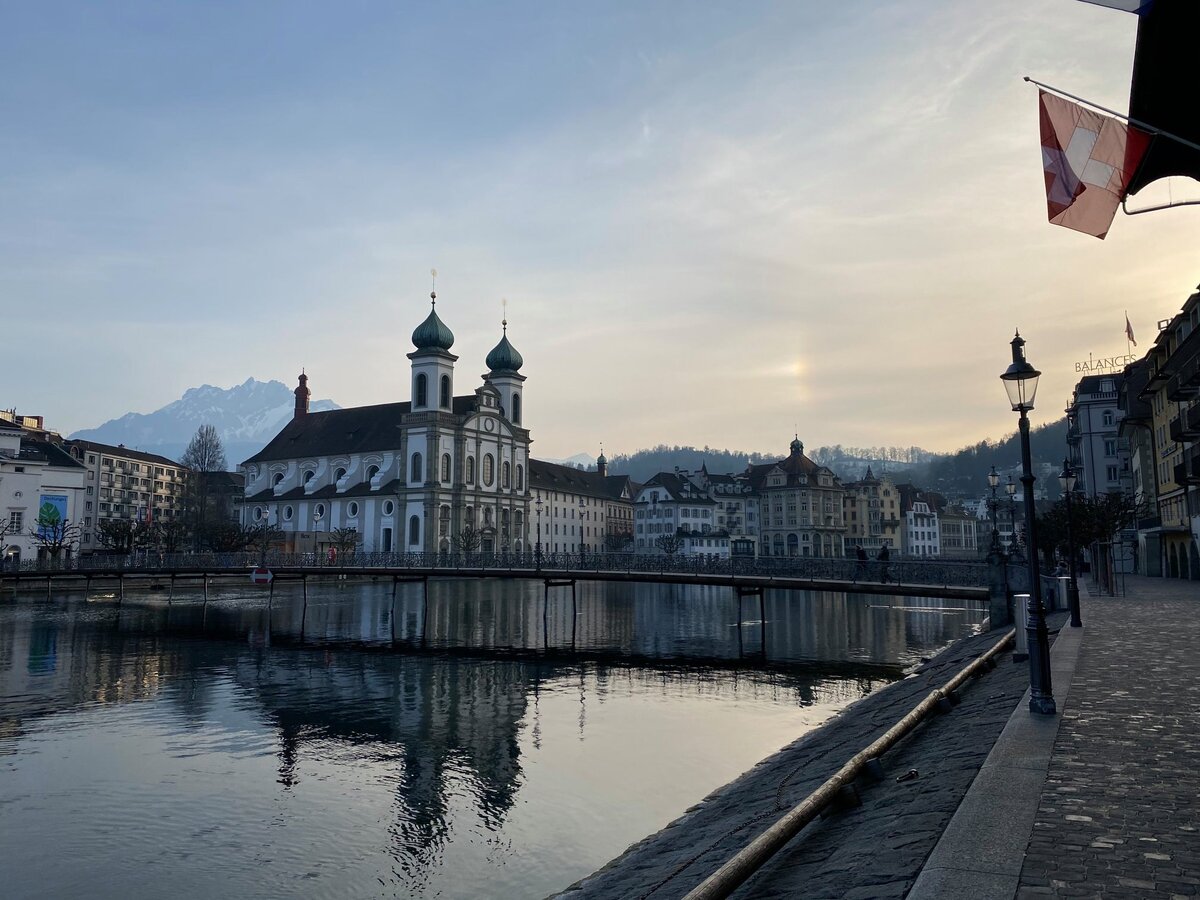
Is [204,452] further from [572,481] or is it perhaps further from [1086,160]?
[1086,160]

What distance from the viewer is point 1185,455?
5006 centimetres

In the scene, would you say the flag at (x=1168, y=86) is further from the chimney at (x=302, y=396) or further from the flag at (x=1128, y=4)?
the chimney at (x=302, y=396)

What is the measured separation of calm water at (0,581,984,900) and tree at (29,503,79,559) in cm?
4844

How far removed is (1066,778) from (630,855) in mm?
7679

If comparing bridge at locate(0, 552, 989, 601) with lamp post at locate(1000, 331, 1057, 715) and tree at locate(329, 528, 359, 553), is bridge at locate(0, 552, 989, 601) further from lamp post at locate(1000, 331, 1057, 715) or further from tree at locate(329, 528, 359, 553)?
tree at locate(329, 528, 359, 553)

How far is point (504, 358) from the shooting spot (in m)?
131

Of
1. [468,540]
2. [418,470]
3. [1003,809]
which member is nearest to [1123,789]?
[1003,809]

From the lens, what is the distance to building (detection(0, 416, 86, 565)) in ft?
314

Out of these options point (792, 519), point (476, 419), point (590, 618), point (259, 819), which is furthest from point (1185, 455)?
point (792, 519)

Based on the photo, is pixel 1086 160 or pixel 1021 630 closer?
pixel 1086 160

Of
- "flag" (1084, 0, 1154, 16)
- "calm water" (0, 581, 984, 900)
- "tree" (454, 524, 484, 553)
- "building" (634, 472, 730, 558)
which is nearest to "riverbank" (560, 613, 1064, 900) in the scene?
"calm water" (0, 581, 984, 900)

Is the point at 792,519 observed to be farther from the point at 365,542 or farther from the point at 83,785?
the point at 83,785

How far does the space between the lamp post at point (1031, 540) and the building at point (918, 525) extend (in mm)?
165753

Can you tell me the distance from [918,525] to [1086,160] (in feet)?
573
